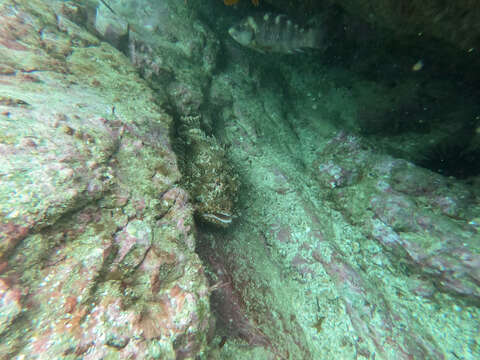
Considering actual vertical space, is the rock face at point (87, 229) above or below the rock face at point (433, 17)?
below

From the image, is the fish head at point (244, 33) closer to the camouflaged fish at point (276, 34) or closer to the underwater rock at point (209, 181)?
the camouflaged fish at point (276, 34)

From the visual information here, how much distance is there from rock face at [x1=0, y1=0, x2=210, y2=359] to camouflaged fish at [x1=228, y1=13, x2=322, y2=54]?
3225 mm

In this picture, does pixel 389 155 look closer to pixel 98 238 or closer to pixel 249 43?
pixel 249 43

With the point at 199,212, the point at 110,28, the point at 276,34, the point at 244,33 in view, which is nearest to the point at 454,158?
the point at 276,34

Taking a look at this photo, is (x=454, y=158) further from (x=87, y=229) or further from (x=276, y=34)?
(x=87, y=229)

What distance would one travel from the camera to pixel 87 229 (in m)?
1.74

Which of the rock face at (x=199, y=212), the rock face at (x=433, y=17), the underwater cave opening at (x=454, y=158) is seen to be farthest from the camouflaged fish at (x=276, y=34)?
the underwater cave opening at (x=454, y=158)

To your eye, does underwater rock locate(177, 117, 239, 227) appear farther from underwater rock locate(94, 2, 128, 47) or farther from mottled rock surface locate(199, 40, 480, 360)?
underwater rock locate(94, 2, 128, 47)

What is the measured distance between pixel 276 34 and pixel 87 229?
4.84 metres

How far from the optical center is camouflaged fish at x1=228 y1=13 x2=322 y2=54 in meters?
4.46

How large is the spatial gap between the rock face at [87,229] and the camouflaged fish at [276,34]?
322cm

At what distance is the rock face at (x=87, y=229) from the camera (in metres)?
1.39

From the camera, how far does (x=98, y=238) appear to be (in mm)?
1735

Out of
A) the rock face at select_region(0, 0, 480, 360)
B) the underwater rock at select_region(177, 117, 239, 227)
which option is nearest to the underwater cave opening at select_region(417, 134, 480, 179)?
the rock face at select_region(0, 0, 480, 360)
